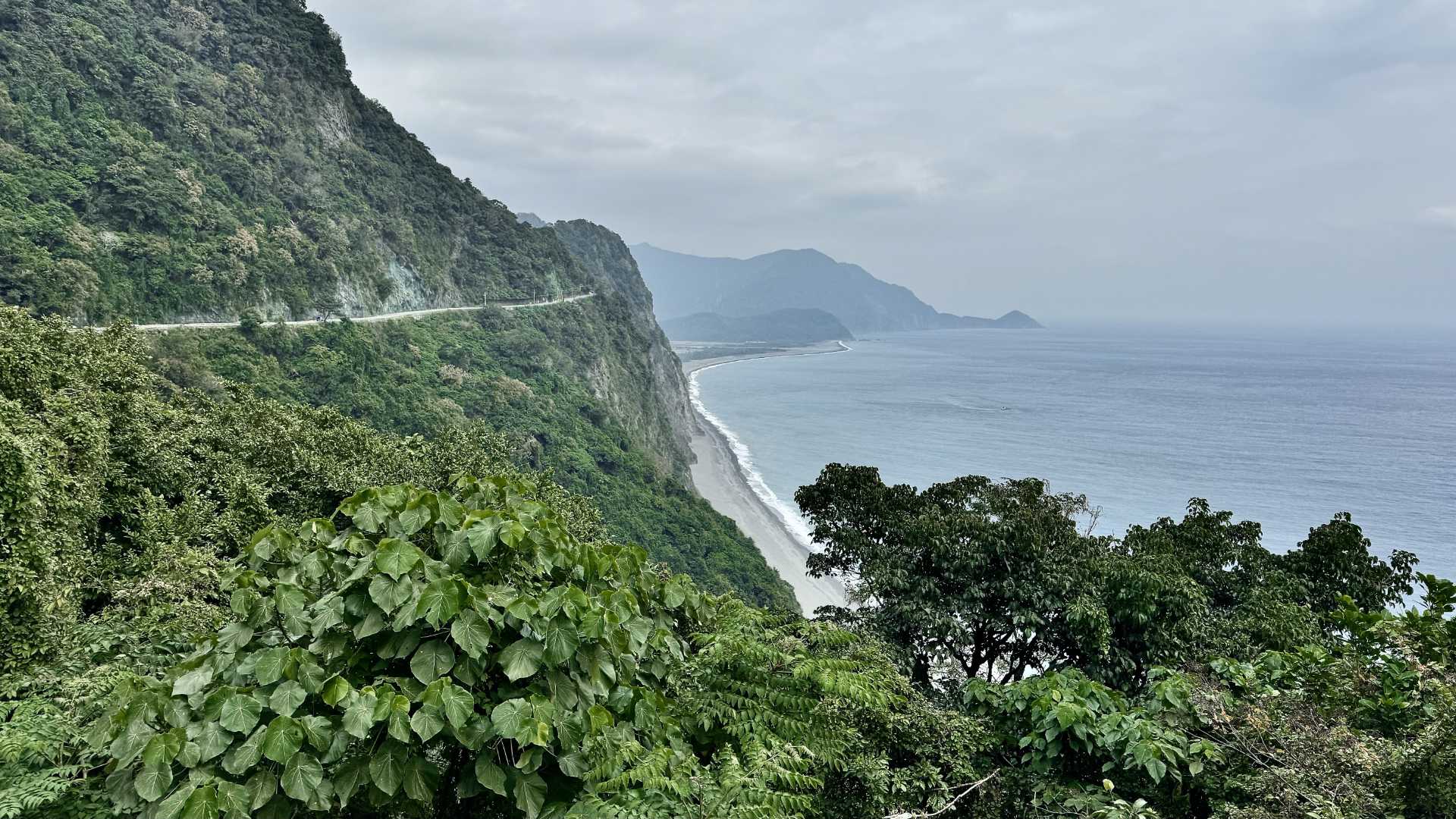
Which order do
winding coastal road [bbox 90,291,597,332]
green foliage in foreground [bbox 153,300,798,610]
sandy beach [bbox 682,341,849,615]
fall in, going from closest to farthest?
winding coastal road [bbox 90,291,597,332] → green foliage in foreground [bbox 153,300,798,610] → sandy beach [bbox 682,341,849,615]

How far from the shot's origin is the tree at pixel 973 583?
11.0m

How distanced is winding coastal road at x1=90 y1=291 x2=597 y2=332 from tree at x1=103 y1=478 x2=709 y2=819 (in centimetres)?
1431

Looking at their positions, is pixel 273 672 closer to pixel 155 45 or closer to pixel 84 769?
pixel 84 769

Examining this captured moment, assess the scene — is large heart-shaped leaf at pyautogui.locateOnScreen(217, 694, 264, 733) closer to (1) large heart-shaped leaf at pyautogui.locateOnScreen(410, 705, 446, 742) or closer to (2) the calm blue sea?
(1) large heart-shaped leaf at pyautogui.locateOnScreen(410, 705, 446, 742)

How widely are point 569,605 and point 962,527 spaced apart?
914 cm

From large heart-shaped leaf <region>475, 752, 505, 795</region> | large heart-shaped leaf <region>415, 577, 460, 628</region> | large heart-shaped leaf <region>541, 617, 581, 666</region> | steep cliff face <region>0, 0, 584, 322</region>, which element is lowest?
large heart-shaped leaf <region>475, 752, 505, 795</region>

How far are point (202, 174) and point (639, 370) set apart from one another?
136 ft

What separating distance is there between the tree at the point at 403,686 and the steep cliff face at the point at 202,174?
106 ft

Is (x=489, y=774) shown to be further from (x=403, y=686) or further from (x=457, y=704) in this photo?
(x=403, y=686)

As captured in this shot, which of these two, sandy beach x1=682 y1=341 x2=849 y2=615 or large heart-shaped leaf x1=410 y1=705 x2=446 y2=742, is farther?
sandy beach x1=682 y1=341 x2=849 y2=615

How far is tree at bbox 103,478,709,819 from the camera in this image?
339 centimetres

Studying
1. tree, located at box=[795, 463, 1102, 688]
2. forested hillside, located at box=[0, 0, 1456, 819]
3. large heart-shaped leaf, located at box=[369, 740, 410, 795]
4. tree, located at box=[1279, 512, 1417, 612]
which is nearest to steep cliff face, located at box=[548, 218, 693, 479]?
forested hillside, located at box=[0, 0, 1456, 819]

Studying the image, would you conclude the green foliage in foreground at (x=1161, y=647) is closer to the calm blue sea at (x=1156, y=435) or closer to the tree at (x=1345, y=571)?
the tree at (x=1345, y=571)

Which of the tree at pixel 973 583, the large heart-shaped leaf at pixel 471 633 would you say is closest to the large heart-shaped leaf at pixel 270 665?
the large heart-shaped leaf at pixel 471 633
